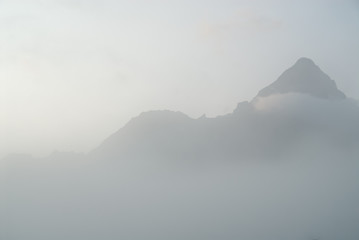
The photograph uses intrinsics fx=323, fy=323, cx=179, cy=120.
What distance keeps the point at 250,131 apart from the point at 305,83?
1.94 m

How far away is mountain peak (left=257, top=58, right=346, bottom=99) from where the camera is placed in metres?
5.67

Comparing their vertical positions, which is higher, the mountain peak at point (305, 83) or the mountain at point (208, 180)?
the mountain peak at point (305, 83)

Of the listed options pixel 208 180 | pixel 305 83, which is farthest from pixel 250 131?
pixel 305 83

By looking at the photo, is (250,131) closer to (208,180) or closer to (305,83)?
(208,180)

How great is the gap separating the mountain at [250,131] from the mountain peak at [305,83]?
0.02 metres

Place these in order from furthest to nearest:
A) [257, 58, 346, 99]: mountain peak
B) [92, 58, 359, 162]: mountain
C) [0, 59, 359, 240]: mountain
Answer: [92, 58, 359, 162]: mountain
[257, 58, 346, 99]: mountain peak
[0, 59, 359, 240]: mountain

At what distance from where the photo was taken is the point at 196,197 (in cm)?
549

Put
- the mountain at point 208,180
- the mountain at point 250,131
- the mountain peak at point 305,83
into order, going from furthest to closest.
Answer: the mountain at point 250,131
the mountain peak at point 305,83
the mountain at point 208,180

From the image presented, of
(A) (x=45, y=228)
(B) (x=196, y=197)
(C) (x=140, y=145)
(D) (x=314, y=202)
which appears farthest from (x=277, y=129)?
(A) (x=45, y=228)

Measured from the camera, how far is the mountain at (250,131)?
5.90m

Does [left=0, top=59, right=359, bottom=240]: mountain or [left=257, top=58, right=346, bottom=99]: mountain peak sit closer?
[left=0, top=59, right=359, bottom=240]: mountain

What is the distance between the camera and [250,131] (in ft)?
20.5

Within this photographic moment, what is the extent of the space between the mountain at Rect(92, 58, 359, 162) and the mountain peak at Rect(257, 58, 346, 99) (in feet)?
0.06

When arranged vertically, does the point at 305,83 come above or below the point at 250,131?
above
